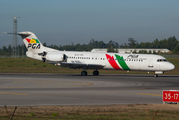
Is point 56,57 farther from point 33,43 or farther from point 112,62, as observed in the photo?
point 112,62

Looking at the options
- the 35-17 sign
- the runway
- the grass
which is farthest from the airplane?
the grass

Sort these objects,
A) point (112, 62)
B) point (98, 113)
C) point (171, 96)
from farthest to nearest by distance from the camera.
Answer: point (112, 62)
point (171, 96)
point (98, 113)

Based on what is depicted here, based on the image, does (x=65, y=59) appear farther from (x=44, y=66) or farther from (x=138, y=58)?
(x=44, y=66)

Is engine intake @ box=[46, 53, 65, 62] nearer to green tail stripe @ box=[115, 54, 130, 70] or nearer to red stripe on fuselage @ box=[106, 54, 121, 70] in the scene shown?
red stripe on fuselage @ box=[106, 54, 121, 70]

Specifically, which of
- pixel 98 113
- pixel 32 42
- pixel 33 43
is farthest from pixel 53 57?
pixel 98 113

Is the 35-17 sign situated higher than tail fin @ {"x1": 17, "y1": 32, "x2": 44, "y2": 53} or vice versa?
tail fin @ {"x1": 17, "y1": 32, "x2": 44, "y2": 53}

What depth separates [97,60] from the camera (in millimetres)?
43344

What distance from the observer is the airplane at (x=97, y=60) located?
4056 centimetres

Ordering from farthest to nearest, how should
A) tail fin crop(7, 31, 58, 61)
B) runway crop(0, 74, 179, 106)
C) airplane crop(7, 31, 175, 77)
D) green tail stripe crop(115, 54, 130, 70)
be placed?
tail fin crop(7, 31, 58, 61)
green tail stripe crop(115, 54, 130, 70)
airplane crop(7, 31, 175, 77)
runway crop(0, 74, 179, 106)

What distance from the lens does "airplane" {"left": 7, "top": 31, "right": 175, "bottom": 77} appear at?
133ft

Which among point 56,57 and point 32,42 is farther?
point 32,42

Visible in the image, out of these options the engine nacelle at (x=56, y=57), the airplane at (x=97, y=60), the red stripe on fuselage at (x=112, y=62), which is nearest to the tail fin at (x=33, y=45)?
the airplane at (x=97, y=60)

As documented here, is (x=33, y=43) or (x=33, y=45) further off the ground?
(x=33, y=43)

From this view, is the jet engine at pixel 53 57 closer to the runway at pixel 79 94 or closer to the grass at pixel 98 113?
the runway at pixel 79 94
